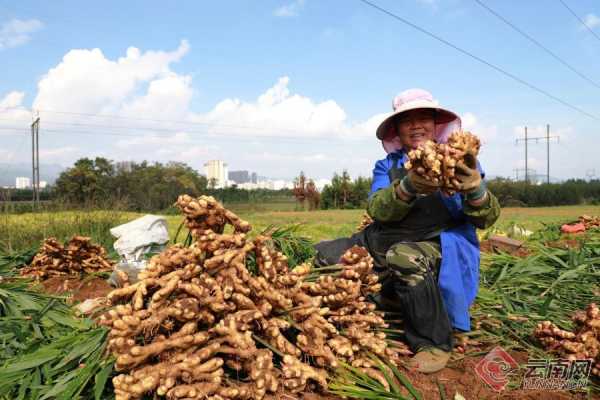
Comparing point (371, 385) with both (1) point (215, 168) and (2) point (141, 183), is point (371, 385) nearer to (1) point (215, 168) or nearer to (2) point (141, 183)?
(2) point (141, 183)

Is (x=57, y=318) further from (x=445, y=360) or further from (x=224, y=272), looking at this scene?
(x=445, y=360)

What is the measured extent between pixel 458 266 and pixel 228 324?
140 cm

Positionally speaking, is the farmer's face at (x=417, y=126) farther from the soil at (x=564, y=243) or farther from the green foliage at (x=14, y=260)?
the green foliage at (x=14, y=260)

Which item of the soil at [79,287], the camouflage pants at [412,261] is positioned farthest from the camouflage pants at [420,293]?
the soil at [79,287]

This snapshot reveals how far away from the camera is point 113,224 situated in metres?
6.78

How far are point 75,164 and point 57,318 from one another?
3638 centimetres

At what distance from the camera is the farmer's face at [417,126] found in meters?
2.86

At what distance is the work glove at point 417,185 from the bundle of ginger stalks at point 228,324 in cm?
49

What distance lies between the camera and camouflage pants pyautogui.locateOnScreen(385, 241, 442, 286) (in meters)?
2.43

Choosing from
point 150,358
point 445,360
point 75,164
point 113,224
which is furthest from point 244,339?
point 75,164

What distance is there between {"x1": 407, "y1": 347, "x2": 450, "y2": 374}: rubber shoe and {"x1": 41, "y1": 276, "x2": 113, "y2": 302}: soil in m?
2.83

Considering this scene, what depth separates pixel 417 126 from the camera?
2854mm

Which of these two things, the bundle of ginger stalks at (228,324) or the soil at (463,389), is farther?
the soil at (463,389)

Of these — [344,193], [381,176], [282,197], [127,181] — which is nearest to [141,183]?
[127,181]
